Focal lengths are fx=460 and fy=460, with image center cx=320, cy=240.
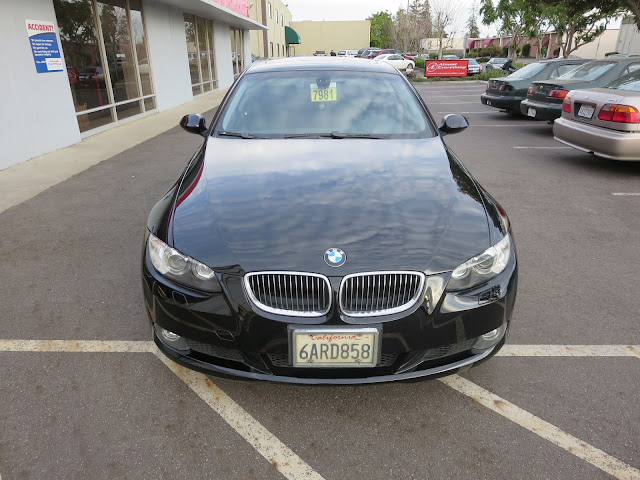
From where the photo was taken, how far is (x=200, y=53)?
704 inches

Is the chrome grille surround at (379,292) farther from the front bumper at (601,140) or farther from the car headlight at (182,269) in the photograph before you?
the front bumper at (601,140)

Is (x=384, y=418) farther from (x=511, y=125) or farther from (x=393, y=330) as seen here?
(x=511, y=125)

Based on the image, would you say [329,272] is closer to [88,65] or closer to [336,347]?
[336,347]

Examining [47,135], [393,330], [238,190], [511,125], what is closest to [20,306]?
[238,190]

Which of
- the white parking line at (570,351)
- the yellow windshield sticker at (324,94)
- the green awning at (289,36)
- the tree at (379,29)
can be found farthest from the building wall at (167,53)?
the tree at (379,29)

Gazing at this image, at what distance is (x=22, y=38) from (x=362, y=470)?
8.64 meters

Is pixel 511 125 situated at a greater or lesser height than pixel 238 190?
lesser

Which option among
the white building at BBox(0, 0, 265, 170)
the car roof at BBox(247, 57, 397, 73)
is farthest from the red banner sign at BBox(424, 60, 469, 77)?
the car roof at BBox(247, 57, 397, 73)

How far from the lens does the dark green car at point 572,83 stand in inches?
348

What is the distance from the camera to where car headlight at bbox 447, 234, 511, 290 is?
2.04 m

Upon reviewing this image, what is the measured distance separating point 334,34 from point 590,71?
245 ft

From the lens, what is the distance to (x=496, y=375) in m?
2.54

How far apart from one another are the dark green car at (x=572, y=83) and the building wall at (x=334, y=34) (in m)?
72.5

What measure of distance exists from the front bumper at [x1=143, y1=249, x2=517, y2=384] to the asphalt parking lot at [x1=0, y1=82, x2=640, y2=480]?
20cm
